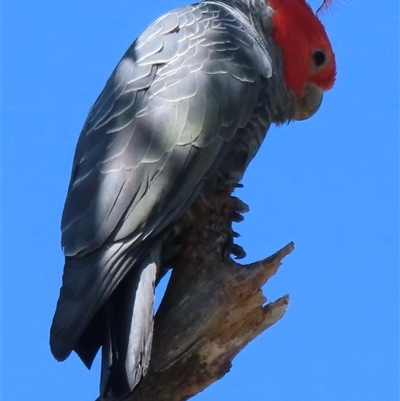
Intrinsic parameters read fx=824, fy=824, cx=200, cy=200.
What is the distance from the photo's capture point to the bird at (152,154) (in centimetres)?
333

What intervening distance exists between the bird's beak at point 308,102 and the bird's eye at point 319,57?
132 millimetres

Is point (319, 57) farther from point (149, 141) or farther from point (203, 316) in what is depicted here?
point (203, 316)

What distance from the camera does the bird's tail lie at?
10.6ft

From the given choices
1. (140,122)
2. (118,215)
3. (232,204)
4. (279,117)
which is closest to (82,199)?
(118,215)

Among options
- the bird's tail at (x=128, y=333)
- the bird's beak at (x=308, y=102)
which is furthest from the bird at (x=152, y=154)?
the bird's beak at (x=308, y=102)

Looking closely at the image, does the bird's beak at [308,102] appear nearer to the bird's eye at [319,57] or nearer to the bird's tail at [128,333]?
the bird's eye at [319,57]

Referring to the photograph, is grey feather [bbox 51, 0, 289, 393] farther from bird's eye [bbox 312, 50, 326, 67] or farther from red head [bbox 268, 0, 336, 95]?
bird's eye [bbox 312, 50, 326, 67]

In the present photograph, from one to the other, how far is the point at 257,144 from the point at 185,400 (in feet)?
4.56

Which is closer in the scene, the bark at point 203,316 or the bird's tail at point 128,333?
the bird's tail at point 128,333

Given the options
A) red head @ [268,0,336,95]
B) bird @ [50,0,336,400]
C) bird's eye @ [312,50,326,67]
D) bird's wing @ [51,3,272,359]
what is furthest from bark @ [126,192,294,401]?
bird's eye @ [312,50,326,67]

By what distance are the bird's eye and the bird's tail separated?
1898mm

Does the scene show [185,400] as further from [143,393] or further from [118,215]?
[118,215]

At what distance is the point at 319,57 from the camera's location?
4.83 meters

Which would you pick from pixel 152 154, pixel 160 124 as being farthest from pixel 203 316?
pixel 160 124
